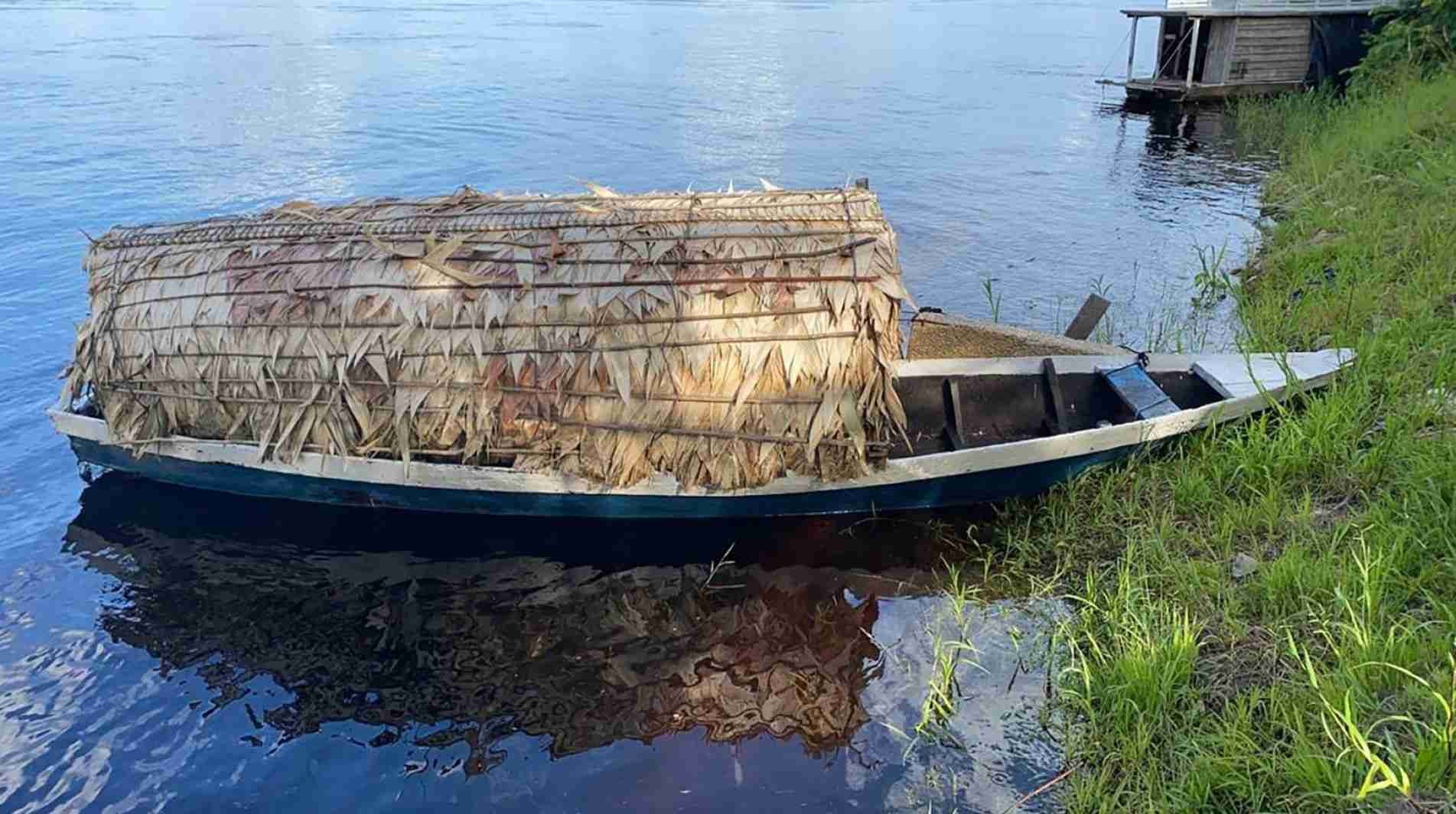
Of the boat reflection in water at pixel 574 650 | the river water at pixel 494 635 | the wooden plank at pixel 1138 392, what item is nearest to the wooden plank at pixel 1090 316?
the wooden plank at pixel 1138 392

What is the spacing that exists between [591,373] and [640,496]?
83 centimetres

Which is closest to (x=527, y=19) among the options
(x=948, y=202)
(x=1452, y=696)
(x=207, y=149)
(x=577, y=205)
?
(x=207, y=149)

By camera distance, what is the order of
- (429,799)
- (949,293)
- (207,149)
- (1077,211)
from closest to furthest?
(429,799) < (949,293) < (1077,211) < (207,149)

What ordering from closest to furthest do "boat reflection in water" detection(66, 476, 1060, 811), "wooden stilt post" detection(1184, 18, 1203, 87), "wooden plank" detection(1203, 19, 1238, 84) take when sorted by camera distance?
"boat reflection in water" detection(66, 476, 1060, 811), "wooden plank" detection(1203, 19, 1238, 84), "wooden stilt post" detection(1184, 18, 1203, 87)

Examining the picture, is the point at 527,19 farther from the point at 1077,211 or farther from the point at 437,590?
the point at 437,590

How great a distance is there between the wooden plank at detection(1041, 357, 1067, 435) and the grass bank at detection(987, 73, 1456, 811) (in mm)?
505

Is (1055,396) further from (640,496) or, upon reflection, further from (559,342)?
(559,342)

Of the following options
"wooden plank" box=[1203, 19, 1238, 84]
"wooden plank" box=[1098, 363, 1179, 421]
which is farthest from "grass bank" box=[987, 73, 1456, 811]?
"wooden plank" box=[1203, 19, 1238, 84]

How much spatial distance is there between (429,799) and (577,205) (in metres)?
3.86

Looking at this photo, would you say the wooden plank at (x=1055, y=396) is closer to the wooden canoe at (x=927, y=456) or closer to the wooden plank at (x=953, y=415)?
the wooden canoe at (x=927, y=456)

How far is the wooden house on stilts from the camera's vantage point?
19.8 m

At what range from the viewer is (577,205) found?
687cm

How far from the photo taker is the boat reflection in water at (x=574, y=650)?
4.79 meters

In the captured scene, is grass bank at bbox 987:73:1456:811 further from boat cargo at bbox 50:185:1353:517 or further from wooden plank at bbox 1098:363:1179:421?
boat cargo at bbox 50:185:1353:517
